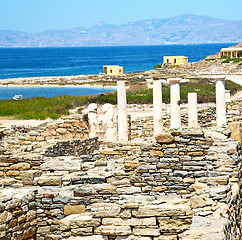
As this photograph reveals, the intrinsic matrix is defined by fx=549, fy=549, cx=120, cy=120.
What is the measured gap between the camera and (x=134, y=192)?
864cm

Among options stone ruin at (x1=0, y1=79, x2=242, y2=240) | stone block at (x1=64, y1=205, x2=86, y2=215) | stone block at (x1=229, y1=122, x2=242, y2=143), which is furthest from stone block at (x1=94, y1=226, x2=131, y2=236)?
stone block at (x1=229, y1=122, x2=242, y2=143)

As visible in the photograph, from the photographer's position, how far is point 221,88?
20.2m

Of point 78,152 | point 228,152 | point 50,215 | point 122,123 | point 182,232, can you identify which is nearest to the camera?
point 182,232

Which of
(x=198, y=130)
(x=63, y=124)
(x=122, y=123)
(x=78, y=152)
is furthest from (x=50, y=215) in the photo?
(x=122, y=123)

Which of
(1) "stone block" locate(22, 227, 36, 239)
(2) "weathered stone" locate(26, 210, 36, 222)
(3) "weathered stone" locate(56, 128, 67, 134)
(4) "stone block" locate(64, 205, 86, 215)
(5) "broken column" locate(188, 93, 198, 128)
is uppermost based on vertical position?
(5) "broken column" locate(188, 93, 198, 128)

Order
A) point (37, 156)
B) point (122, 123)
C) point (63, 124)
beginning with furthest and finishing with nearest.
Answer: point (122, 123)
point (63, 124)
point (37, 156)

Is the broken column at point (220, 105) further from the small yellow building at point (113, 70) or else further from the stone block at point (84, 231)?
the small yellow building at point (113, 70)

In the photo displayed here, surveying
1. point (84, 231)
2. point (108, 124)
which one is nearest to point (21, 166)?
point (84, 231)

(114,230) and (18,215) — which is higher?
(18,215)

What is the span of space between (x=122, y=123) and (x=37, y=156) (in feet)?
29.2

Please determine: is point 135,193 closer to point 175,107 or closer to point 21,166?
point 21,166

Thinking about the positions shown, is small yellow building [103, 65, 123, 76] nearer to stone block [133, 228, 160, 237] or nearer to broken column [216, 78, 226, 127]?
broken column [216, 78, 226, 127]

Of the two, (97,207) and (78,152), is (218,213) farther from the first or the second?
(78,152)

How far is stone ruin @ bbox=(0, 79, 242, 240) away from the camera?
23.9 ft
